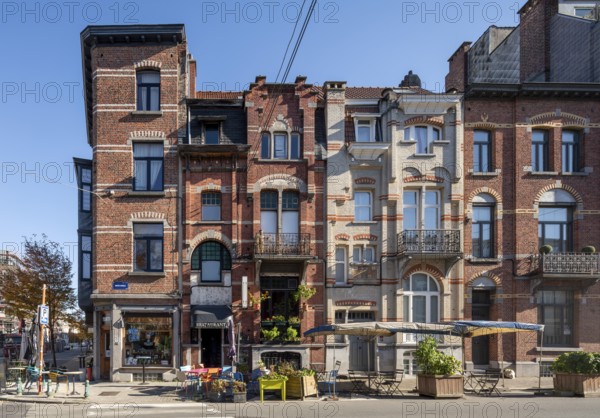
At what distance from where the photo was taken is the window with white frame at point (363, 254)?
1117 inches

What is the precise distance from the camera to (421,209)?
28.6m

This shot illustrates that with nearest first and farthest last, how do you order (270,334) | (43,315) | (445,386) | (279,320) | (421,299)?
(445,386) → (43,315) → (270,334) → (279,320) → (421,299)

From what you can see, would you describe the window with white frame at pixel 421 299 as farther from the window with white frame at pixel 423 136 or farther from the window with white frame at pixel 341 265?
the window with white frame at pixel 423 136

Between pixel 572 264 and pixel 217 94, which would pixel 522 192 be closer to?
pixel 572 264

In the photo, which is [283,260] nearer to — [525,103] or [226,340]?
[226,340]

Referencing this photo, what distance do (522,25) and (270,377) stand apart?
2278cm

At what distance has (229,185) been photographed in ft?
91.9

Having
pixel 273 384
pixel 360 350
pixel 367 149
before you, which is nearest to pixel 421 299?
pixel 360 350

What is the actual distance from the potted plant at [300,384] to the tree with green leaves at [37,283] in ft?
64.5

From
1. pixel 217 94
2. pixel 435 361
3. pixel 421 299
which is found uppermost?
pixel 217 94

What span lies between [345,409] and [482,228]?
12.6 m

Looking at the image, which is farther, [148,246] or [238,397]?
[148,246]

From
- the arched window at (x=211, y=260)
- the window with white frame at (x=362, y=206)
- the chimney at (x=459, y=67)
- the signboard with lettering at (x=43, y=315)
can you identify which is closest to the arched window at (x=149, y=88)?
the arched window at (x=211, y=260)

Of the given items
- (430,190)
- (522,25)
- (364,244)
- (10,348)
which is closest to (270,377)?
(364,244)
